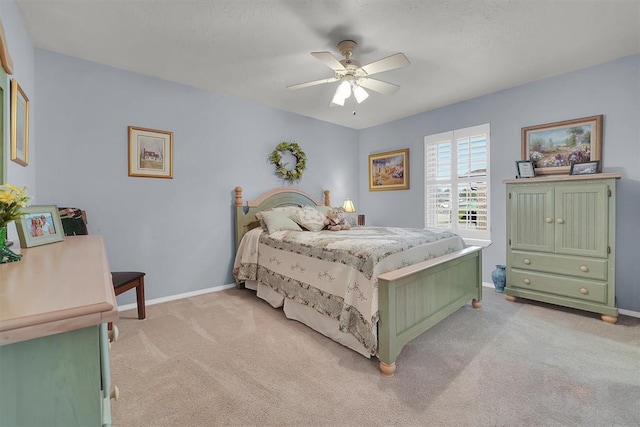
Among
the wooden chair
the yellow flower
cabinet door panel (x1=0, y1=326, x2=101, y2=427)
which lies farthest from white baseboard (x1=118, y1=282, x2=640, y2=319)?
cabinet door panel (x1=0, y1=326, x2=101, y2=427)

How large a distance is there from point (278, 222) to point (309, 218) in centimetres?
40

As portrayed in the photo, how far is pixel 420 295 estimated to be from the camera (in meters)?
2.29

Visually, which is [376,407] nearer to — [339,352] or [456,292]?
[339,352]

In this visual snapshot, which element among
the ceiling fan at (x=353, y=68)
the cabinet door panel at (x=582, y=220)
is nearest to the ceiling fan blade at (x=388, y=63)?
the ceiling fan at (x=353, y=68)

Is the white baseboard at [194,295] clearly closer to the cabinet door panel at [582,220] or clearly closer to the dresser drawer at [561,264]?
the dresser drawer at [561,264]

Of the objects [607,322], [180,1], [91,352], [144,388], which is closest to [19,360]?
[91,352]

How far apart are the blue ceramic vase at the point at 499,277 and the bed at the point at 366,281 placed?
2.13 ft

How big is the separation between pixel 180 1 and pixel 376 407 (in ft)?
9.66

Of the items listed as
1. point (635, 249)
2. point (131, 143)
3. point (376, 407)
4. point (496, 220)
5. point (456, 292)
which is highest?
point (131, 143)

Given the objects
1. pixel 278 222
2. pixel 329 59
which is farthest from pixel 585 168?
pixel 278 222

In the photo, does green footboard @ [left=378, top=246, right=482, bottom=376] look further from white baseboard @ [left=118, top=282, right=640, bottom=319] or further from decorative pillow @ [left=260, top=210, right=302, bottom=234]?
decorative pillow @ [left=260, top=210, right=302, bottom=234]

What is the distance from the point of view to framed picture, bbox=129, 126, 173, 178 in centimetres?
312

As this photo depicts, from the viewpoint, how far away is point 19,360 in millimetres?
556

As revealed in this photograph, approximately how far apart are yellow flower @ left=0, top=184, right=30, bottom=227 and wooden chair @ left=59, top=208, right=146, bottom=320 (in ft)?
5.14
